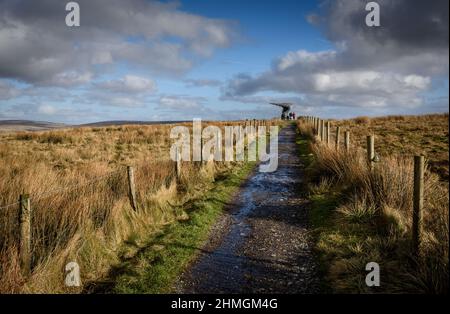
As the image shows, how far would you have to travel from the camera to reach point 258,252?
656cm

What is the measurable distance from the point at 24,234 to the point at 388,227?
612 centimetres

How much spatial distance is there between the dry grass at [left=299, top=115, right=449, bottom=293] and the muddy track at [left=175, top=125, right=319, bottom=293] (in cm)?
59

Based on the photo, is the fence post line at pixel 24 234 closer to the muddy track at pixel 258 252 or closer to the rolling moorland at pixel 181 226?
the rolling moorland at pixel 181 226

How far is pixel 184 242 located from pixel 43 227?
2.57 meters

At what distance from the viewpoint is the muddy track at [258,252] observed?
5.36 metres

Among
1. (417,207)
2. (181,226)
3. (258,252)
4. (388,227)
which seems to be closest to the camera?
(417,207)

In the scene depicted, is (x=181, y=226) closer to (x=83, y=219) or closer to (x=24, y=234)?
(x=83, y=219)

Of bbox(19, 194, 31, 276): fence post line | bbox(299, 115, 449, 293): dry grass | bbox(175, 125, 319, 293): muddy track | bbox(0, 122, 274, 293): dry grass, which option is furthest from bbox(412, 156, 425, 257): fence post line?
bbox(19, 194, 31, 276): fence post line

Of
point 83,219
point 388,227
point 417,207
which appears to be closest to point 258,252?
point 388,227

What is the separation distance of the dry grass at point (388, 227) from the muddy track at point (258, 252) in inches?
23.1

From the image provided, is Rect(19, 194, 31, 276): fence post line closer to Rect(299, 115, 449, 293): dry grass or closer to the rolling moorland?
the rolling moorland

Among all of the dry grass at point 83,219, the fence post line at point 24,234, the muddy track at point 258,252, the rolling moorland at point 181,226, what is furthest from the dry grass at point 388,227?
the fence post line at point 24,234

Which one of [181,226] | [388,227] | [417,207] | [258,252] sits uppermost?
[417,207]
